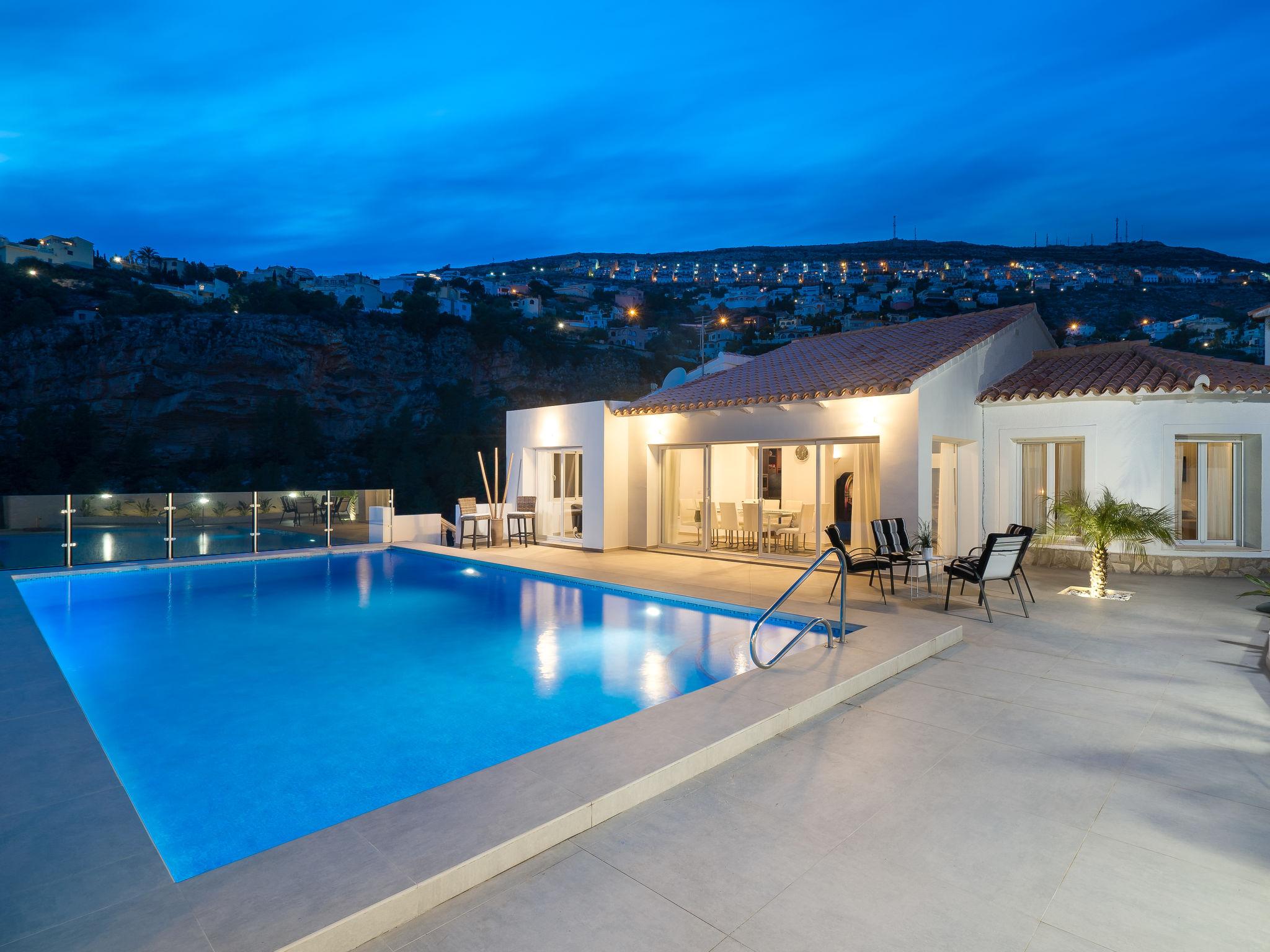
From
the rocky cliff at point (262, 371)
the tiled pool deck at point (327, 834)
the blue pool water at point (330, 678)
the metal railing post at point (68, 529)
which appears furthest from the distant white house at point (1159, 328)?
the metal railing post at point (68, 529)

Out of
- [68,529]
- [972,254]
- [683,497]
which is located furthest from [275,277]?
[972,254]

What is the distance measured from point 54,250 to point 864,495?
92.1m

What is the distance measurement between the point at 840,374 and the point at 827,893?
10247 millimetres

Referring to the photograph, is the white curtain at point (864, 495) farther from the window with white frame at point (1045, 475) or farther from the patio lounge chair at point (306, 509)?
the patio lounge chair at point (306, 509)

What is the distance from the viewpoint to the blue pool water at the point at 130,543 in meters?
12.0

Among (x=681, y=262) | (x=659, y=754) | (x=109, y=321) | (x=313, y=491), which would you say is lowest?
(x=659, y=754)

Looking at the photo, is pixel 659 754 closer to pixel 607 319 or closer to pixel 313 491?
pixel 313 491

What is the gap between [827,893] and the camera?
2.78 metres

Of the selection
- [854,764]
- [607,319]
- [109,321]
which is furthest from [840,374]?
[607,319]

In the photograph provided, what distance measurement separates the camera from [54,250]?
238 feet

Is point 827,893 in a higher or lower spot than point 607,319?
lower

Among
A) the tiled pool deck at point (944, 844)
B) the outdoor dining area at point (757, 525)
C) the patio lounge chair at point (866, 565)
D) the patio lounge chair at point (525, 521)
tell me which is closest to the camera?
the tiled pool deck at point (944, 844)

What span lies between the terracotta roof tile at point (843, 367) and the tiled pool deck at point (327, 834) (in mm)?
6668

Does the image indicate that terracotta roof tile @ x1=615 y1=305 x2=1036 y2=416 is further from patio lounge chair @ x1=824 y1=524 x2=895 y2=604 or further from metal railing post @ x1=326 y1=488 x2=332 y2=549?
metal railing post @ x1=326 y1=488 x2=332 y2=549
